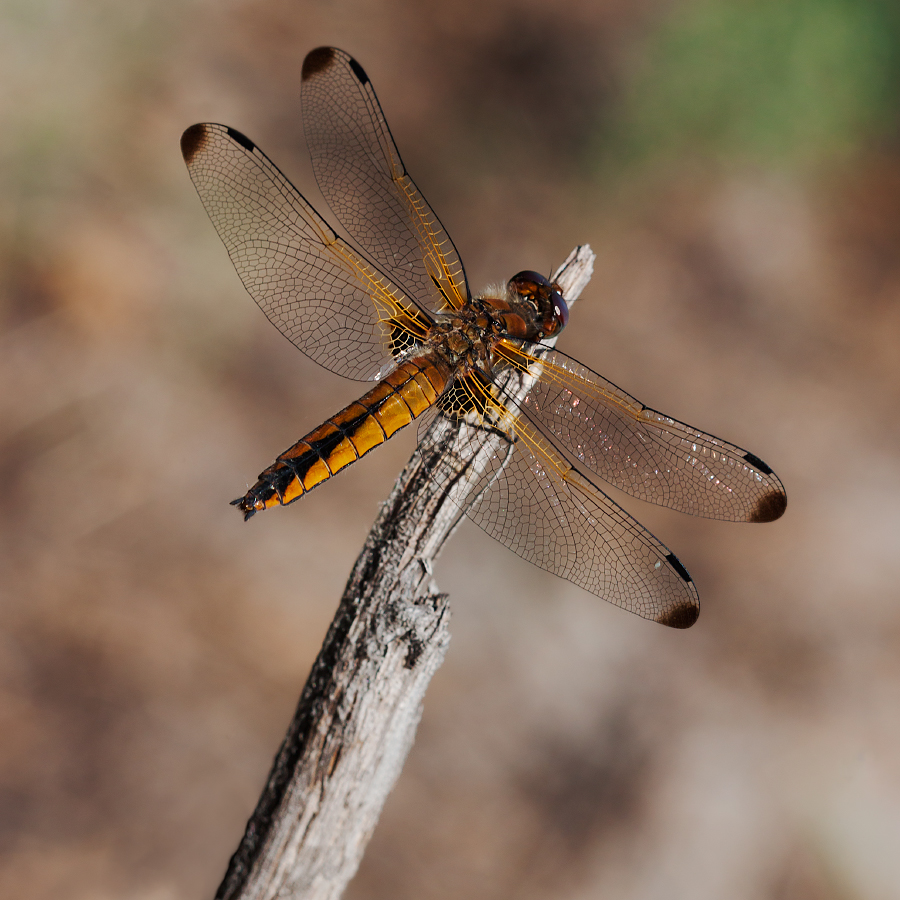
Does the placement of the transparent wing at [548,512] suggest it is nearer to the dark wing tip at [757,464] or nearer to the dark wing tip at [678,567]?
the dark wing tip at [678,567]

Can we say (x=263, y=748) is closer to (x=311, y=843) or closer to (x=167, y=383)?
(x=311, y=843)

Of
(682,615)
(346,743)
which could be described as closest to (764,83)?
(682,615)

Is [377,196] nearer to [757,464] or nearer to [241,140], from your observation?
[241,140]

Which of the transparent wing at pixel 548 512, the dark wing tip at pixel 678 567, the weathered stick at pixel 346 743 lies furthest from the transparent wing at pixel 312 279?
the dark wing tip at pixel 678 567

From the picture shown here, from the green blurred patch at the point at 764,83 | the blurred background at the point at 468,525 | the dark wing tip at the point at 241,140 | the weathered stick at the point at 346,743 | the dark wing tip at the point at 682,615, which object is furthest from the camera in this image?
the green blurred patch at the point at 764,83

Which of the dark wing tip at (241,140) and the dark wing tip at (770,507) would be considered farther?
the dark wing tip at (241,140)

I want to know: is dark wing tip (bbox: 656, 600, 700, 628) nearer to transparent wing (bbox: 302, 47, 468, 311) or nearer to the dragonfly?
the dragonfly
